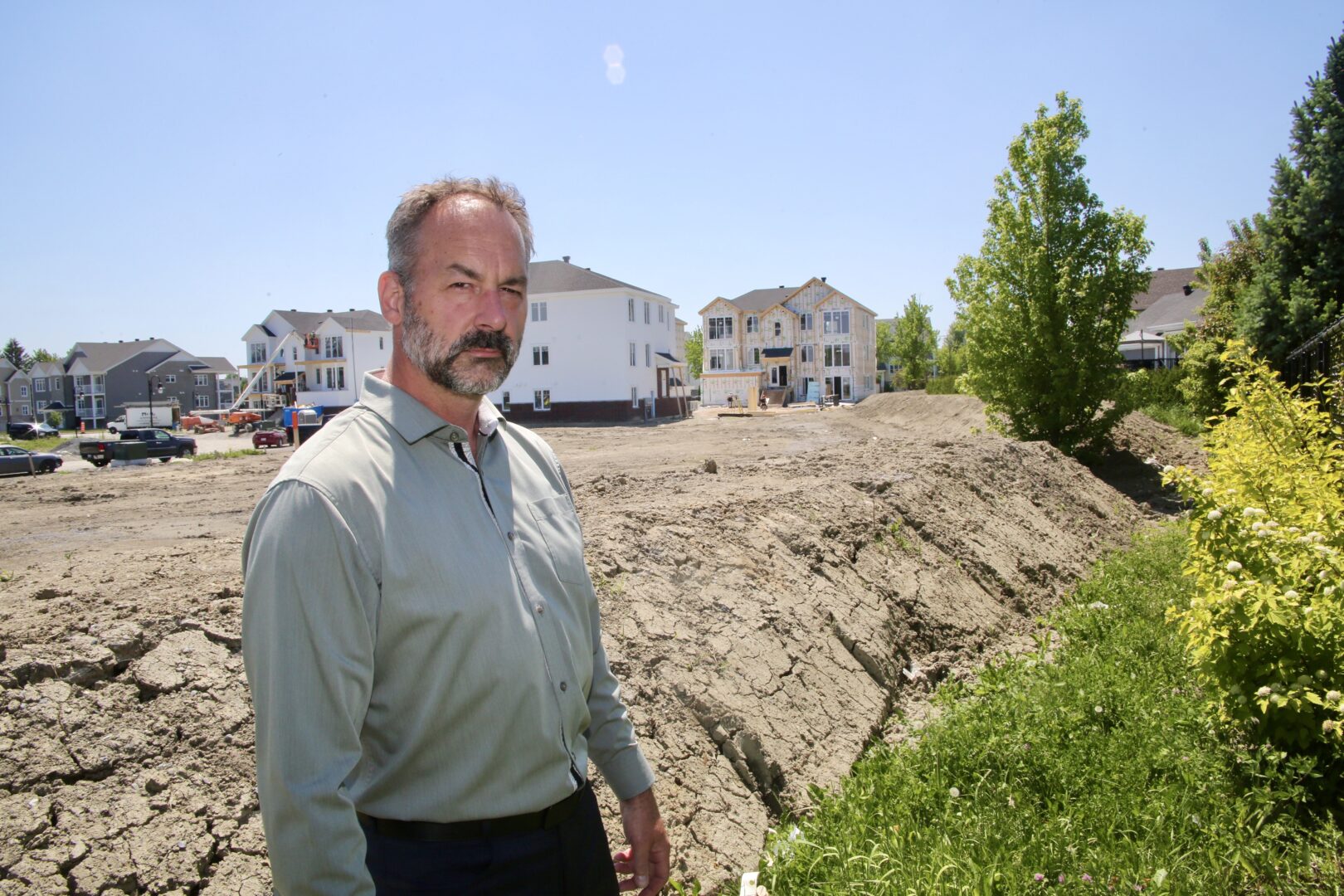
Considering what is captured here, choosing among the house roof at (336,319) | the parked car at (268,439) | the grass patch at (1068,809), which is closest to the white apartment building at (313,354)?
the house roof at (336,319)

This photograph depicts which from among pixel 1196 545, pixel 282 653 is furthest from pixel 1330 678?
pixel 282 653

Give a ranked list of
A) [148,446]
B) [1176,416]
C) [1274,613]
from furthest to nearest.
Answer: [148,446] → [1176,416] → [1274,613]

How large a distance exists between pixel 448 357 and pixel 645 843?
1613 millimetres

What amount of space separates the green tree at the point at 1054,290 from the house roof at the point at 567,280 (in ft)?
103

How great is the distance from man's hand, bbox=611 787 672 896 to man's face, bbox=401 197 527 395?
4.54ft

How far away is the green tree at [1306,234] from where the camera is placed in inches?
789

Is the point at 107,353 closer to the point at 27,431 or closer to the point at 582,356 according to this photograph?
the point at 27,431

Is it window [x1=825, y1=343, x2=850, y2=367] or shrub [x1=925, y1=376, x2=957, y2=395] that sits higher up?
window [x1=825, y1=343, x2=850, y2=367]

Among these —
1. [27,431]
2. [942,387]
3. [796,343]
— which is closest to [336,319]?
[27,431]

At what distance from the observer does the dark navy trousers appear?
Result: 2.05 m

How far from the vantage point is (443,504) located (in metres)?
2.12

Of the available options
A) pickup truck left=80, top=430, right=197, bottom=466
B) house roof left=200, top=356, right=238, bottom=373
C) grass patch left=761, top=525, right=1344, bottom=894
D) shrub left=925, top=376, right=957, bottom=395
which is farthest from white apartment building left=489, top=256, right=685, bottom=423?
house roof left=200, top=356, right=238, bottom=373

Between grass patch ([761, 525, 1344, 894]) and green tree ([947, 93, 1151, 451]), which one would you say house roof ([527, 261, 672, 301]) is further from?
grass patch ([761, 525, 1344, 894])

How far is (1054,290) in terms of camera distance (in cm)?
1936
